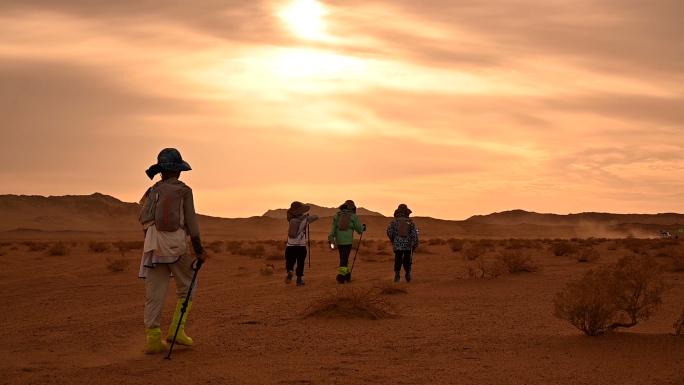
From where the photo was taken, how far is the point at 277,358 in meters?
9.12

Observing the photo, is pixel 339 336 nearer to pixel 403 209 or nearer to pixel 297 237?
pixel 297 237

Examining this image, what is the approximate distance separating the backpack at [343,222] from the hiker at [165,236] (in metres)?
9.36

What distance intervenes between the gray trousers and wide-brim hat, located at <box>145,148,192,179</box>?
112 cm

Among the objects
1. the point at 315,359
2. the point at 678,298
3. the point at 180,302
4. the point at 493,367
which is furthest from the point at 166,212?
the point at 678,298

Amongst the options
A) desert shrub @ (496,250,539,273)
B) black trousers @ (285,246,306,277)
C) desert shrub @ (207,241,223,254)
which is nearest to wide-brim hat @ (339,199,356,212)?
black trousers @ (285,246,306,277)

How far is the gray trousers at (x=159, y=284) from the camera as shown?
9.35 m

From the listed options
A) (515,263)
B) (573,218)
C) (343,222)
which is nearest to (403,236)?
(343,222)

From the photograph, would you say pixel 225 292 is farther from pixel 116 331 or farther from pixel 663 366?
pixel 663 366

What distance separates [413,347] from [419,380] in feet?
6.30

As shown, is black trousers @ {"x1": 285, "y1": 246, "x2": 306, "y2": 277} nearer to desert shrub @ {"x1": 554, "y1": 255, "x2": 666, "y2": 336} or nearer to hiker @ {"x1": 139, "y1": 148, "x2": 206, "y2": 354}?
hiker @ {"x1": 139, "y1": 148, "x2": 206, "y2": 354}

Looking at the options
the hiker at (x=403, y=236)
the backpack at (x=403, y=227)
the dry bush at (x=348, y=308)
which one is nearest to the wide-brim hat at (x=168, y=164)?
the dry bush at (x=348, y=308)

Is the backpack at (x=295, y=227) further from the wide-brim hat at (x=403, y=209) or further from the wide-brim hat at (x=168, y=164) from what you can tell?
the wide-brim hat at (x=168, y=164)

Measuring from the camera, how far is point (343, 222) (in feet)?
61.9

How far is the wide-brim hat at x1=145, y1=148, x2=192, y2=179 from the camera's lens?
9.58 m
